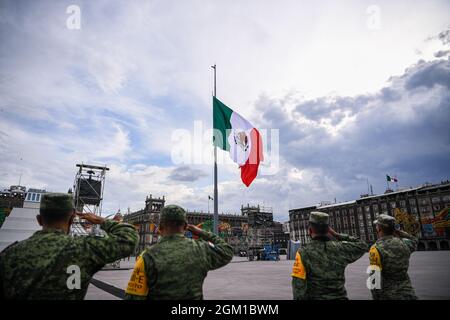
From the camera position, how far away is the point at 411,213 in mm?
70312

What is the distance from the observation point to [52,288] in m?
2.15

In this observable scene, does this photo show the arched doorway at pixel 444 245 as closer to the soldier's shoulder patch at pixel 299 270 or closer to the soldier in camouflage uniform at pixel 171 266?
the soldier's shoulder patch at pixel 299 270

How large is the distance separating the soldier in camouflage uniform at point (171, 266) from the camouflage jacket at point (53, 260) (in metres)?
0.27

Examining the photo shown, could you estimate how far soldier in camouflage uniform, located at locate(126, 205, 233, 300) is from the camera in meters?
2.51

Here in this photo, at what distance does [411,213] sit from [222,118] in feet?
249

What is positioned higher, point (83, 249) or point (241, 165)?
point (241, 165)

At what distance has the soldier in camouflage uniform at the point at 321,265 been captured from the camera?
3.05 metres

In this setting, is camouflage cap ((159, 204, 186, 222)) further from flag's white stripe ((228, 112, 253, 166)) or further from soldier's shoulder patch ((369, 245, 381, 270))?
flag's white stripe ((228, 112, 253, 166))

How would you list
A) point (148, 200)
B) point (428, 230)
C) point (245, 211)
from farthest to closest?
point (245, 211), point (148, 200), point (428, 230)

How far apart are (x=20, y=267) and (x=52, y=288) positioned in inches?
11.5

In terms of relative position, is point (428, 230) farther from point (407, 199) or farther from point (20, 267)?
point (20, 267)

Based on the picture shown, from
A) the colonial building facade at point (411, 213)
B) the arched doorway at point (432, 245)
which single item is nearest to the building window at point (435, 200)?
the colonial building facade at point (411, 213)
